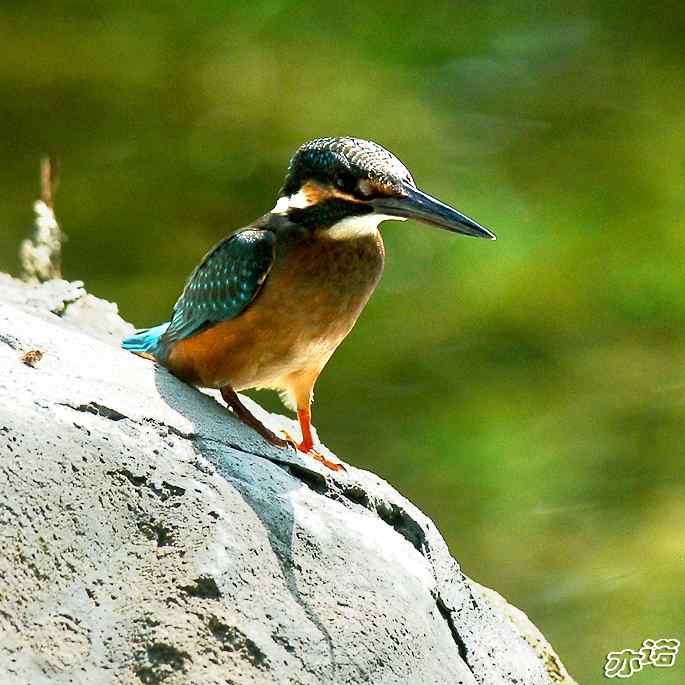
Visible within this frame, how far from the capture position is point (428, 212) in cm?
311

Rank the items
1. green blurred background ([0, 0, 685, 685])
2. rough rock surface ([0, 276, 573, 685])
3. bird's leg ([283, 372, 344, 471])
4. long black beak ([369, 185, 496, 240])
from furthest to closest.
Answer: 1. green blurred background ([0, 0, 685, 685])
2. bird's leg ([283, 372, 344, 471])
3. long black beak ([369, 185, 496, 240])
4. rough rock surface ([0, 276, 573, 685])

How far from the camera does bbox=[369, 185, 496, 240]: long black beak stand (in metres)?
3.11

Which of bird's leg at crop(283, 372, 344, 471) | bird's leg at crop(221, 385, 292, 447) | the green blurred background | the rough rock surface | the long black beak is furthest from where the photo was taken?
the green blurred background

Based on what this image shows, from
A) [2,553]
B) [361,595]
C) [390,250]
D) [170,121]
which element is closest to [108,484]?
[2,553]

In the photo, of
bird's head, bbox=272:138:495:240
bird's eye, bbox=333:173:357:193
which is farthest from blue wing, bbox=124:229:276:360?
bird's eye, bbox=333:173:357:193

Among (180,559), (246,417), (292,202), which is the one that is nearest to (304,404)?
(246,417)

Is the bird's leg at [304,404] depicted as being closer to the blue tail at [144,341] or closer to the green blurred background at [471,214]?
the blue tail at [144,341]

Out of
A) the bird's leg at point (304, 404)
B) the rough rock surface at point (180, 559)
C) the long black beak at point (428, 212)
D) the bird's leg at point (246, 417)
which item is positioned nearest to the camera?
the rough rock surface at point (180, 559)

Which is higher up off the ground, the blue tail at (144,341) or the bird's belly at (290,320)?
the blue tail at (144,341)

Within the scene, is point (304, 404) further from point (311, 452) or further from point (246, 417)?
point (246, 417)

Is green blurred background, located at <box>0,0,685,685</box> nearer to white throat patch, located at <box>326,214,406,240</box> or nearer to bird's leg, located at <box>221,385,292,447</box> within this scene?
bird's leg, located at <box>221,385,292,447</box>

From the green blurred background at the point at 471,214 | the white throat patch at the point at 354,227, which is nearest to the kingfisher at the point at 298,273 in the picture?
the white throat patch at the point at 354,227

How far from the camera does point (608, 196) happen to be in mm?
8016

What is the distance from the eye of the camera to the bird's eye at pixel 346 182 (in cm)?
317
